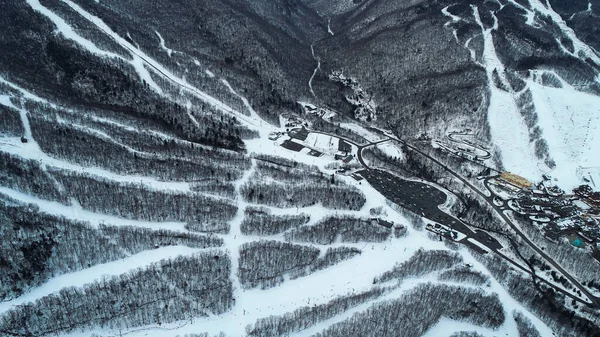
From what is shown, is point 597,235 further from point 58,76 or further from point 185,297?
point 58,76

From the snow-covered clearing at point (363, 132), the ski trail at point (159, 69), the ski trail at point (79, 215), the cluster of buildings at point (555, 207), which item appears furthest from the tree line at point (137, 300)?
the cluster of buildings at point (555, 207)

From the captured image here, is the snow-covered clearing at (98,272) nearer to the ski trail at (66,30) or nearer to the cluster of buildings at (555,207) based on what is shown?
the ski trail at (66,30)

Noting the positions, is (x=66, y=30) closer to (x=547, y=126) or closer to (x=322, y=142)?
(x=322, y=142)

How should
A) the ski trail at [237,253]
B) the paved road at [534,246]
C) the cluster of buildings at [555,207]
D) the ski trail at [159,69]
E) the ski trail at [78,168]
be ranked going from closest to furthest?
the ski trail at [237,253]
the paved road at [534,246]
the ski trail at [78,168]
the cluster of buildings at [555,207]
the ski trail at [159,69]

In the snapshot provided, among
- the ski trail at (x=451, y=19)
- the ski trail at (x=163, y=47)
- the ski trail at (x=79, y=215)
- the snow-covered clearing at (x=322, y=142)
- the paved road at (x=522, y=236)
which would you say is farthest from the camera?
the ski trail at (x=451, y=19)

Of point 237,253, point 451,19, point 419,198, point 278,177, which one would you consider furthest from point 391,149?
point 451,19

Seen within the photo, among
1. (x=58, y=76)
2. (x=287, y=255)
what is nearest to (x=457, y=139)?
(x=287, y=255)
